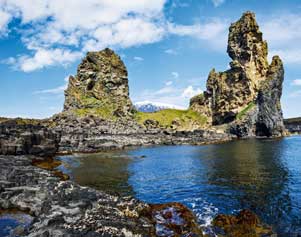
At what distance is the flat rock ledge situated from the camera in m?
18.3

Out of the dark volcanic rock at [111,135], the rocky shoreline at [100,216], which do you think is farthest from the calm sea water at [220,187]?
the dark volcanic rock at [111,135]

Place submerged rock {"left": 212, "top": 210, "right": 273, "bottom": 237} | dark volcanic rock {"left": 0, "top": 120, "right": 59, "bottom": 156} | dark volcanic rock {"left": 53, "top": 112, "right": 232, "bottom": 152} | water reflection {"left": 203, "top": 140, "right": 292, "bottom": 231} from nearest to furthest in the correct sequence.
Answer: submerged rock {"left": 212, "top": 210, "right": 273, "bottom": 237}, water reflection {"left": 203, "top": 140, "right": 292, "bottom": 231}, dark volcanic rock {"left": 0, "top": 120, "right": 59, "bottom": 156}, dark volcanic rock {"left": 53, "top": 112, "right": 232, "bottom": 152}

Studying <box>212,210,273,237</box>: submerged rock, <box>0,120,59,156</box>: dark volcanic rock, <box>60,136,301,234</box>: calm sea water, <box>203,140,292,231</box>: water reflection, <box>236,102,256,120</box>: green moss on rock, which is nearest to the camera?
<box>212,210,273,237</box>: submerged rock

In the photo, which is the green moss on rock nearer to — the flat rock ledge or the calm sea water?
the calm sea water

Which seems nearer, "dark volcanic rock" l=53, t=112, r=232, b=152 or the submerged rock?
the submerged rock

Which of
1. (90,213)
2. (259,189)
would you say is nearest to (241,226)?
(90,213)

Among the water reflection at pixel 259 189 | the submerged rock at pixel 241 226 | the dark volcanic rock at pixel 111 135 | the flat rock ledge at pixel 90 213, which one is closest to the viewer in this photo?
the flat rock ledge at pixel 90 213

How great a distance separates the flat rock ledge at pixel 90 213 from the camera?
1831cm

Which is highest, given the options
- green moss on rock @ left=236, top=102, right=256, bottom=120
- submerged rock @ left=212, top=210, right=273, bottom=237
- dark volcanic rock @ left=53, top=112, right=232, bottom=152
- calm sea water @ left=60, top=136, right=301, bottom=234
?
green moss on rock @ left=236, top=102, right=256, bottom=120

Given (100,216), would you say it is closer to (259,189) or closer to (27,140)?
(259,189)

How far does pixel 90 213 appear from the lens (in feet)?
67.0

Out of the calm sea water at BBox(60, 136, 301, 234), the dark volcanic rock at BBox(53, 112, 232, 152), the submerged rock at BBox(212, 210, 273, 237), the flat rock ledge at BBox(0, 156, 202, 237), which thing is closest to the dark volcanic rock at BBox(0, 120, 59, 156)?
the dark volcanic rock at BBox(53, 112, 232, 152)

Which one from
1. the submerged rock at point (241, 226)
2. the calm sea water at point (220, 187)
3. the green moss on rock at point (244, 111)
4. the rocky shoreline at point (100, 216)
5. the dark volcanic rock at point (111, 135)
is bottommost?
the calm sea water at point (220, 187)

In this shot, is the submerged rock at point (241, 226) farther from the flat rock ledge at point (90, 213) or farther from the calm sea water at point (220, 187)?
the flat rock ledge at point (90, 213)
